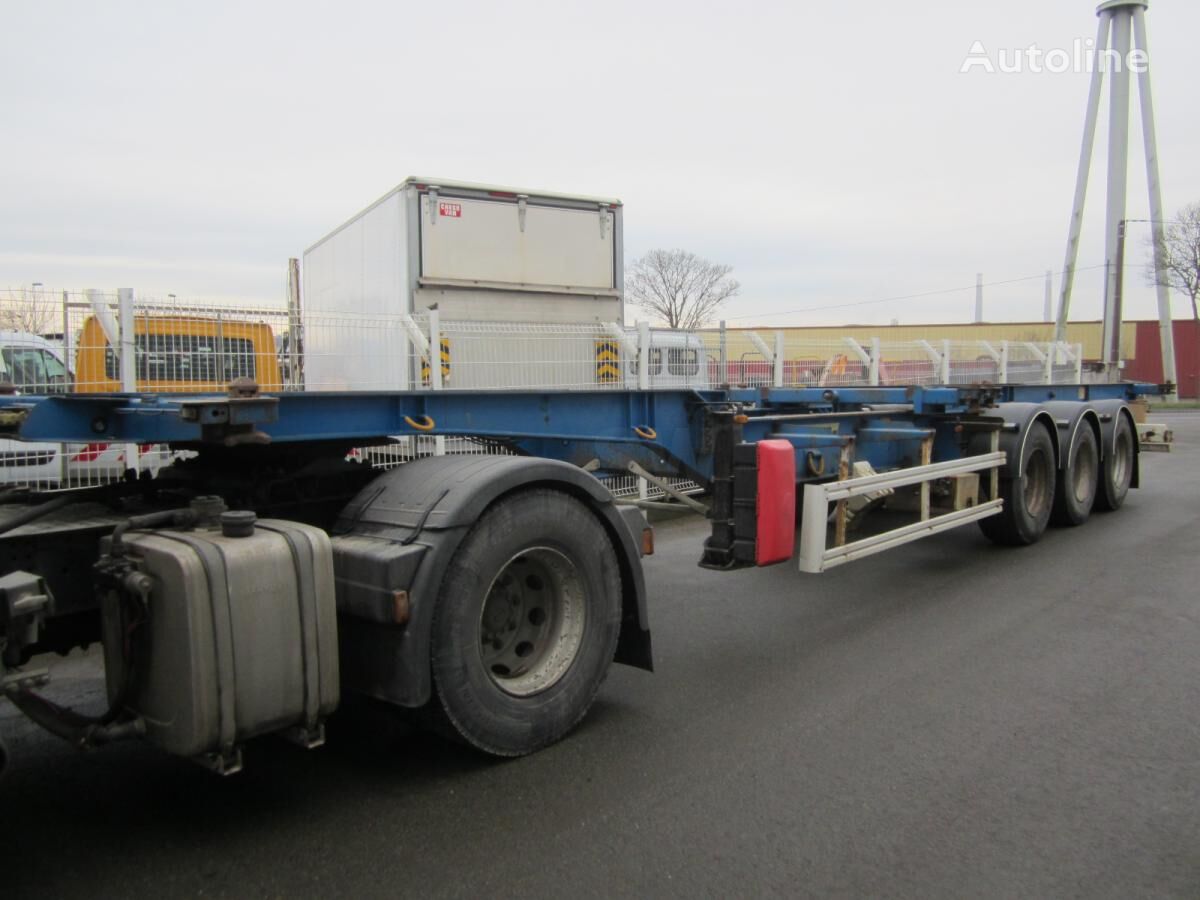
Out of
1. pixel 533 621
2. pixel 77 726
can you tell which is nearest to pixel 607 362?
pixel 533 621

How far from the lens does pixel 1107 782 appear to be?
367cm

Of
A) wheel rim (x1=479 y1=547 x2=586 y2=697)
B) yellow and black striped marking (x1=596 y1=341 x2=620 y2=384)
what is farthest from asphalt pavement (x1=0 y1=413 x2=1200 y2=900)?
yellow and black striped marking (x1=596 y1=341 x2=620 y2=384)

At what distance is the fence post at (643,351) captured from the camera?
948cm

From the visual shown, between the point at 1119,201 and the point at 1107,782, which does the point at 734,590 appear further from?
the point at 1119,201

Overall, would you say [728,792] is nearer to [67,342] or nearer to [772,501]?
[772,501]

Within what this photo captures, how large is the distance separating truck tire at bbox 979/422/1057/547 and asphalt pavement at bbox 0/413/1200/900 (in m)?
2.36

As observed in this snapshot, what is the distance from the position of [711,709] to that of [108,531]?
9.08ft

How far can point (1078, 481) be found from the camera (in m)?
9.31

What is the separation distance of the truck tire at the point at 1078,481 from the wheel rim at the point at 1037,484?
1.44 ft

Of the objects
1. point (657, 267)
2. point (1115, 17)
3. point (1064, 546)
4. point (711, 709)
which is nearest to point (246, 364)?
point (711, 709)

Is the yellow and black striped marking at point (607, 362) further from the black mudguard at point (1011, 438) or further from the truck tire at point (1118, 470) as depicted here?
the truck tire at point (1118, 470)

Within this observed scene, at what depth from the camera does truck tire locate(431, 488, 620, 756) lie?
11.6 ft

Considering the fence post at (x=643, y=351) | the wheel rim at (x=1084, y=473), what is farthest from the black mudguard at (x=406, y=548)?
the wheel rim at (x=1084, y=473)

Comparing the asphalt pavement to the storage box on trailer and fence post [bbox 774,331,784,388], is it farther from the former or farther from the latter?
fence post [bbox 774,331,784,388]
